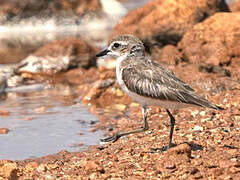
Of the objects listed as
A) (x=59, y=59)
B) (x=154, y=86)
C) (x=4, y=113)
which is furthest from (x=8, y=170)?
(x=59, y=59)

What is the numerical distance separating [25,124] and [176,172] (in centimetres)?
403

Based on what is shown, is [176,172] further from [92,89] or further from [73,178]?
[92,89]

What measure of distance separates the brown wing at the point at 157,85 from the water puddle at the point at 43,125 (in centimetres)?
161

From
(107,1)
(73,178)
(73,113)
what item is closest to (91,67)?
(73,113)

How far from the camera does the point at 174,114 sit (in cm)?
883

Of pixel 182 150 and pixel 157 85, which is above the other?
pixel 157 85

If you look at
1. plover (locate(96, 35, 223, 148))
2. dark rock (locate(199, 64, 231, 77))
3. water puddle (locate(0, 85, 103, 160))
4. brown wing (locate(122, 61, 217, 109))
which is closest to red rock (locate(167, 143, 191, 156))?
plover (locate(96, 35, 223, 148))

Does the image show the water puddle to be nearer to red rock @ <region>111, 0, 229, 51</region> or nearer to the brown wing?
the brown wing

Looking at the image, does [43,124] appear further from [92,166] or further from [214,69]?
[214,69]

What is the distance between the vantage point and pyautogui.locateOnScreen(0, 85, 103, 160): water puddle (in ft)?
25.2

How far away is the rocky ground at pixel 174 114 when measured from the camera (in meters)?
6.00

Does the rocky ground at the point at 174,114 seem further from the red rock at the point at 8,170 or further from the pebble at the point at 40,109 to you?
the pebble at the point at 40,109

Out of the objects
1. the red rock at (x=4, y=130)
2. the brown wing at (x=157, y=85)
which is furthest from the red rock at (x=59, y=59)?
the brown wing at (x=157, y=85)

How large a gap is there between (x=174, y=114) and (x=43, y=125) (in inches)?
92.1
